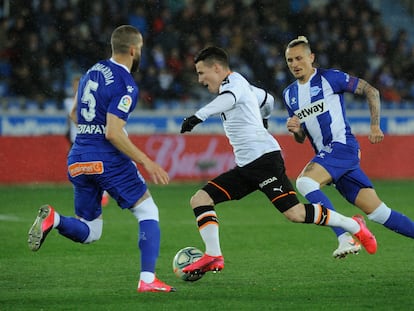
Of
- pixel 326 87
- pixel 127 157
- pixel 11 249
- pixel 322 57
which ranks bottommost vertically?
pixel 11 249

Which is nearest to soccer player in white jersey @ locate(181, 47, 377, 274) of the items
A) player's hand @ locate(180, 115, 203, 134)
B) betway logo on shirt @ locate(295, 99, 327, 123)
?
player's hand @ locate(180, 115, 203, 134)

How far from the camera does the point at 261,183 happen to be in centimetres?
789

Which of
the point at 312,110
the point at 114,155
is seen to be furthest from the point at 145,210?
the point at 312,110

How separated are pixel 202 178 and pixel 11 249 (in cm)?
950

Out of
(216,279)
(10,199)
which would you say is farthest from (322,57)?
(216,279)

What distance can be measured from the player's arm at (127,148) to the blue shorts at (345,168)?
2155 millimetres

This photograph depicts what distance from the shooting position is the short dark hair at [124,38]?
283 inches

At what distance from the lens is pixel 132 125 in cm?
2005

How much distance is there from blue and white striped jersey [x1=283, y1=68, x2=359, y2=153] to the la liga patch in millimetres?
2252

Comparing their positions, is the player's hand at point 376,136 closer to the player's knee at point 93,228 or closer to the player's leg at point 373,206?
the player's leg at point 373,206

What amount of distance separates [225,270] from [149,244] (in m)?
1.57

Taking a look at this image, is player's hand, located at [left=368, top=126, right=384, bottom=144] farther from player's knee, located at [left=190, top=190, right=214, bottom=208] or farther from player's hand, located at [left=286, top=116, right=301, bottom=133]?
player's knee, located at [left=190, top=190, right=214, bottom=208]

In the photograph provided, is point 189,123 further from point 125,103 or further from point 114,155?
point 114,155

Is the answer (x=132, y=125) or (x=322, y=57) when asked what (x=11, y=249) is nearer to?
(x=132, y=125)
